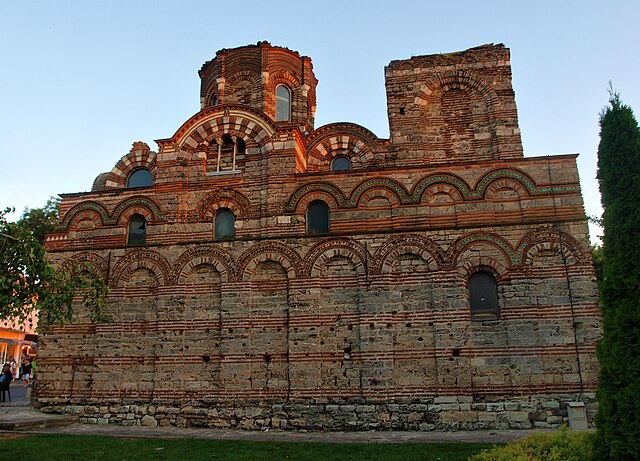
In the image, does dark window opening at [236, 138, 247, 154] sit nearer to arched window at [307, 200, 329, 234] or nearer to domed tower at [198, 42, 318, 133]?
arched window at [307, 200, 329, 234]

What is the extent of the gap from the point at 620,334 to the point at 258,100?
13845mm

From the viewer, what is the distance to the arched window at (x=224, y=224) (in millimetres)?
13250

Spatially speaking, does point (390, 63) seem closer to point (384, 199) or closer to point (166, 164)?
point (384, 199)

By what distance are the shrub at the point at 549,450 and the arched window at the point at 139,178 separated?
12.3 m

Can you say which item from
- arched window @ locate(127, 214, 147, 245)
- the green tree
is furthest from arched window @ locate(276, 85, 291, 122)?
the green tree

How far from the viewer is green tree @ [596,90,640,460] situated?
618 cm

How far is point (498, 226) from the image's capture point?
12.0 m

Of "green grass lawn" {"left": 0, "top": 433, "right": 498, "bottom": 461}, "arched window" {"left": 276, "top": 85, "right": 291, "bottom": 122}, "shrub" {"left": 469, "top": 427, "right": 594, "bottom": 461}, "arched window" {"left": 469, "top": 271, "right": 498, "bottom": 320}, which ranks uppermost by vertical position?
"arched window" {"left": 276, "top": 85, "right": 291, "bottom": 122}

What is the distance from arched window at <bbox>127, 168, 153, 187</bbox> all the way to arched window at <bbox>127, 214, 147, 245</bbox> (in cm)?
217

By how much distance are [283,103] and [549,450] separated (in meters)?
14.2

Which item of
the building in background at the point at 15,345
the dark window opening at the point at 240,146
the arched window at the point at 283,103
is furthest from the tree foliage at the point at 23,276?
the building in background at the point at 15,345

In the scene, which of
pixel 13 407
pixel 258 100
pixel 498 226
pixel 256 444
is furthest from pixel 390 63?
pixel 13 407

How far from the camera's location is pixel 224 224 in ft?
43.9

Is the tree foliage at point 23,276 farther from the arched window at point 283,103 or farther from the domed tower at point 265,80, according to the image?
the arched window at point 283,103
